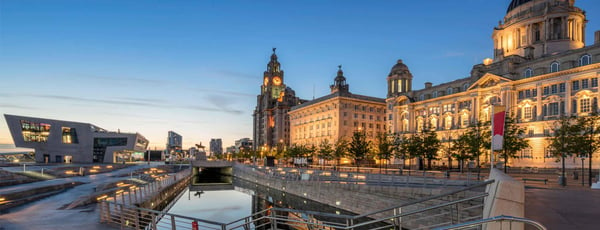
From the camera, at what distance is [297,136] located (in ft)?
500

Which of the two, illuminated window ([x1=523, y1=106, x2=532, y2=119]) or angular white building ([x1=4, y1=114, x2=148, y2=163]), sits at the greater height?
illuminated window ([x1=523, y1=106, x2=532, y2=119])

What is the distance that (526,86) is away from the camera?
76000 millimetres

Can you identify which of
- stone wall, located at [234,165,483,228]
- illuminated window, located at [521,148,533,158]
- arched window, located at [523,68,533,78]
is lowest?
stone wall, located at [234,165,483,228]

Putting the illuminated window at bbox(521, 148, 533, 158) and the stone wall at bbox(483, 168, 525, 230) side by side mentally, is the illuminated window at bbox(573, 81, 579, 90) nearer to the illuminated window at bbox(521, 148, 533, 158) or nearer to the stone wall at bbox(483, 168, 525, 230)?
the illuminated window at bbox(521, 148, 533, 158)

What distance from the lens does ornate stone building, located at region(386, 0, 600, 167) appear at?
222 feet

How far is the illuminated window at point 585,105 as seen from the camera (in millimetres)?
65188

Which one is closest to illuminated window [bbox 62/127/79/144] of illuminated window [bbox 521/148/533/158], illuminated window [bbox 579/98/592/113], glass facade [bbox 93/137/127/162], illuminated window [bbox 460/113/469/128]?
glass facade [bbox 93/137/127/162]

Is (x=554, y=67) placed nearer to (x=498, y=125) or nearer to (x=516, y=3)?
(x=516, y=3)

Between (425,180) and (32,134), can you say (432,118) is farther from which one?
(32,134)

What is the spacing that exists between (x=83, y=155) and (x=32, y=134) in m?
15.4

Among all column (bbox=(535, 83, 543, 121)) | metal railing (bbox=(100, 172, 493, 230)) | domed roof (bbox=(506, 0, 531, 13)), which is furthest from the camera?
domed roof (bbox=(506, 0, 531, 13))

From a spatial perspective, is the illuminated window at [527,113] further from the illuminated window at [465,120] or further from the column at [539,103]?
the illuminated window at [465,120]

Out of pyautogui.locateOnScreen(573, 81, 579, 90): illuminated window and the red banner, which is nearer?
the red banner

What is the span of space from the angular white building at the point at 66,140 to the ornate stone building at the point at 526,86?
7932cm
